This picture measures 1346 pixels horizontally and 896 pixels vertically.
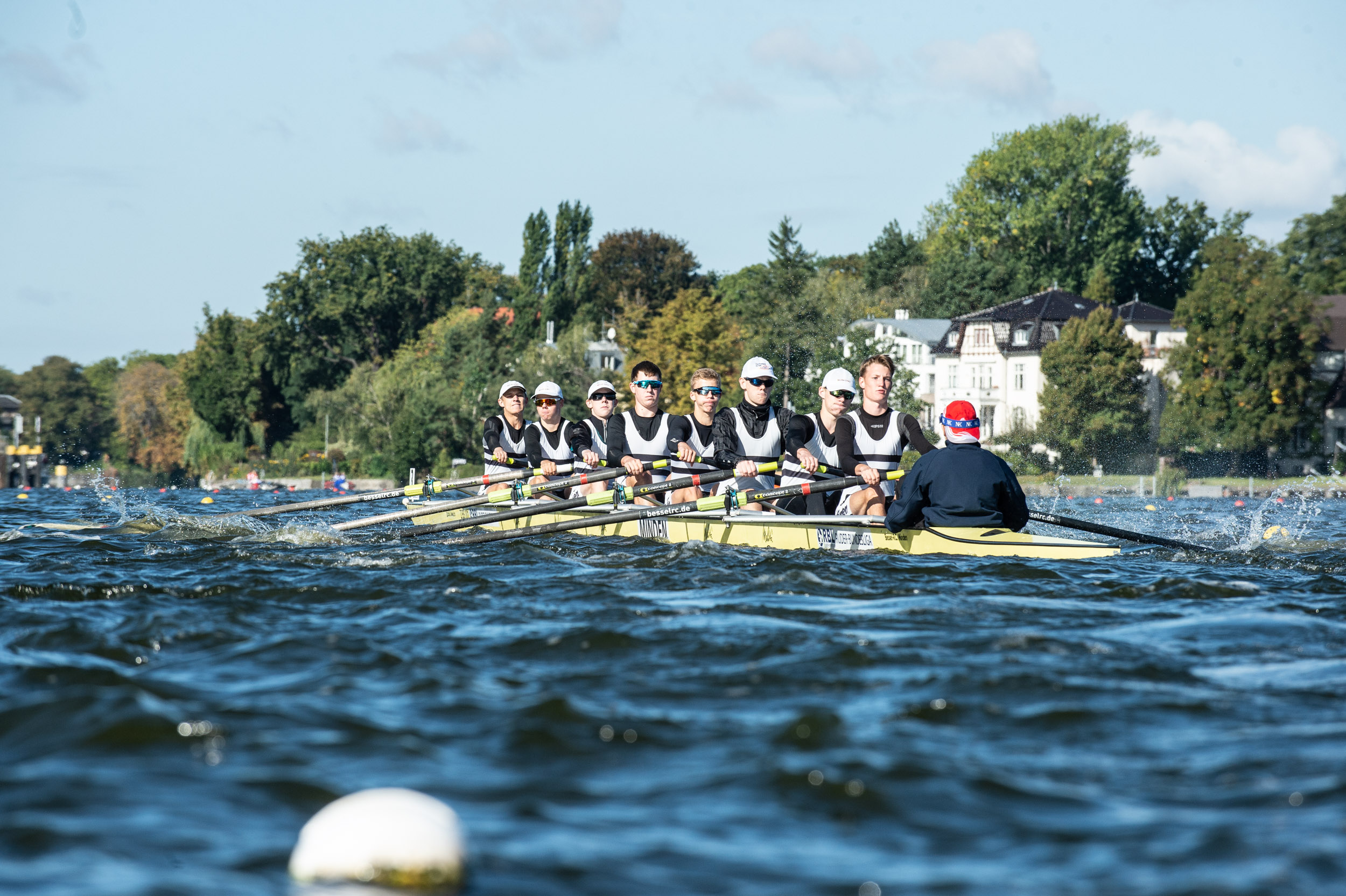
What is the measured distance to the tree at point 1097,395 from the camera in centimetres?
5225

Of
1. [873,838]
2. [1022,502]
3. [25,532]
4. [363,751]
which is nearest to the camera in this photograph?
[873,838]

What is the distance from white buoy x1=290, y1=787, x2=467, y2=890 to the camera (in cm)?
307

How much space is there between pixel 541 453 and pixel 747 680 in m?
9.08

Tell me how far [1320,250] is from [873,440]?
72.7m

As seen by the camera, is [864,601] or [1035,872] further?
[864,601]

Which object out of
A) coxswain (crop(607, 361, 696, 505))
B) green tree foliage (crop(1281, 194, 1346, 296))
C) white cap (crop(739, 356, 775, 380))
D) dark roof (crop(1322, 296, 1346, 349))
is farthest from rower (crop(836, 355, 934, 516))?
green tree foliage (crop(1281, 194, 1346, 296))

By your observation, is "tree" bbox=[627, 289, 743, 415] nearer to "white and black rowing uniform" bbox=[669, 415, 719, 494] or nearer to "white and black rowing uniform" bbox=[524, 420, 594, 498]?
"white and black rowing uniform" bbox=[524, 420, 594, 498]

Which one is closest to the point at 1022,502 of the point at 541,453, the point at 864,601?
the point at 864,601

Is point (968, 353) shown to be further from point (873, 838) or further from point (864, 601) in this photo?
point (873, 838)

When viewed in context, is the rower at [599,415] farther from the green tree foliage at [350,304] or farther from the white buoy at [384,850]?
the green tree foliage at [350,304]

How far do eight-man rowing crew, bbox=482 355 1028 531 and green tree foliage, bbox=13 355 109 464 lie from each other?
85.8 meters

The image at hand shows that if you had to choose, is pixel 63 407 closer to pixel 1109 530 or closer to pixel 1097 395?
pixel 1097 395

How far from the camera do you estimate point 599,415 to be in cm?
1380

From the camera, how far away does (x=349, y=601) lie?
757cm
